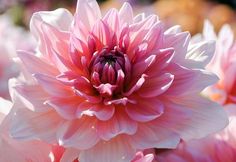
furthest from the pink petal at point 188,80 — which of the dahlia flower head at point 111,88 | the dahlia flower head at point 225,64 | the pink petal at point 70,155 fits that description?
the dahlia flower head at point 225,64

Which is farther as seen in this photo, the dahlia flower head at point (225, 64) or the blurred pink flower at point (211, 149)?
the dahlia flower head at point (225, 64)

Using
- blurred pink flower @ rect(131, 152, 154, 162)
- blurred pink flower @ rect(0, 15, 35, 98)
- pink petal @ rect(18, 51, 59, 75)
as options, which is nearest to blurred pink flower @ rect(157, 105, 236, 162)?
blurred pink flower @ rect(131, 152, 154, 162)

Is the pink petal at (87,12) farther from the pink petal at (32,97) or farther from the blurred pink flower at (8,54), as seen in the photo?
the blurred pink flower at (8,54)

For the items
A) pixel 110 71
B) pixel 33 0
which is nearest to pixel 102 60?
pixel 110 71

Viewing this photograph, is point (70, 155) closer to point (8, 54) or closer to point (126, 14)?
point (126, 14)

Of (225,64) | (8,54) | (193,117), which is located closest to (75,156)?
(193,117)

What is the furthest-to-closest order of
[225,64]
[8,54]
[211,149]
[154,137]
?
[8,54] < [225,64] < [211,149] < [154,137]
